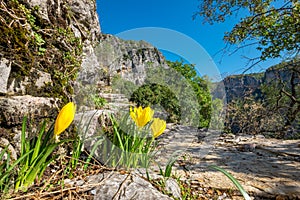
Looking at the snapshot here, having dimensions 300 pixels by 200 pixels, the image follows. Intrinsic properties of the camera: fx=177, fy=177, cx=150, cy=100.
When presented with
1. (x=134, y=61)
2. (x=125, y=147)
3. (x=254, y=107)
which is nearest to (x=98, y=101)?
(x=134, y=61)

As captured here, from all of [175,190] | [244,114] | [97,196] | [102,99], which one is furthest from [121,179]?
[244,114]

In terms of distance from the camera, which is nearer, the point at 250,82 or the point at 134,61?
the point at 134,61

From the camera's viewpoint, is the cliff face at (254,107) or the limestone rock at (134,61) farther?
the cliff face at (254,107)

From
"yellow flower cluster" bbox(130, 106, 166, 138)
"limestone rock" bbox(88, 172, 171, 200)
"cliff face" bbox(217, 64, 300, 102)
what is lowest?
"limestone rock" bbox(88, 172, 171, 200)

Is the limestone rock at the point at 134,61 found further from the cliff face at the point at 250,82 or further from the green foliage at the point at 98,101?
the cliff face at the point at 250,82

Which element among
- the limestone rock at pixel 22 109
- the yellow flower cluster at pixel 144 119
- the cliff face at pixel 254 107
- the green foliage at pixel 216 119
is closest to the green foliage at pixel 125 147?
the yellow flower cluster at pixel 144 119

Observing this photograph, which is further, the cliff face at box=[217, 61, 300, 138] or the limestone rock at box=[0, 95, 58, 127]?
the cliff face at box=[217, 61, 300, 138]

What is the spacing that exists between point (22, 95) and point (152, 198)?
3.70 feet

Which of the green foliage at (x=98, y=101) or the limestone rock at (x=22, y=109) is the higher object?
the green foliage at (x=98, y=101)

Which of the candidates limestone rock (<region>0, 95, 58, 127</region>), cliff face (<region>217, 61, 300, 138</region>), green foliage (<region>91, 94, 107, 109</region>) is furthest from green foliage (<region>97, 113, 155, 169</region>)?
cliff face (<region>217, 61, 300, 138</region>)

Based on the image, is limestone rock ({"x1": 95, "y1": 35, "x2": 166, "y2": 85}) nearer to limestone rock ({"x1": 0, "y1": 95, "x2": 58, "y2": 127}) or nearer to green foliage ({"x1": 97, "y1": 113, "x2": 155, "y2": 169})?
green foliage ({"x1": 97, "y1": 113, "x2": 155, "y2": 169})

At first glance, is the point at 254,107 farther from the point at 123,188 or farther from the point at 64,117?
the point at 64,117

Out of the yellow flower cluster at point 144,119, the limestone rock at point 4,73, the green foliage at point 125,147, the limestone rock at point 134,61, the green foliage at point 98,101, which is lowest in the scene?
the green foliage at point 125,147

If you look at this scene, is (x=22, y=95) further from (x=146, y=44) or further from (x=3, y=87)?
(x=146, y=44)
